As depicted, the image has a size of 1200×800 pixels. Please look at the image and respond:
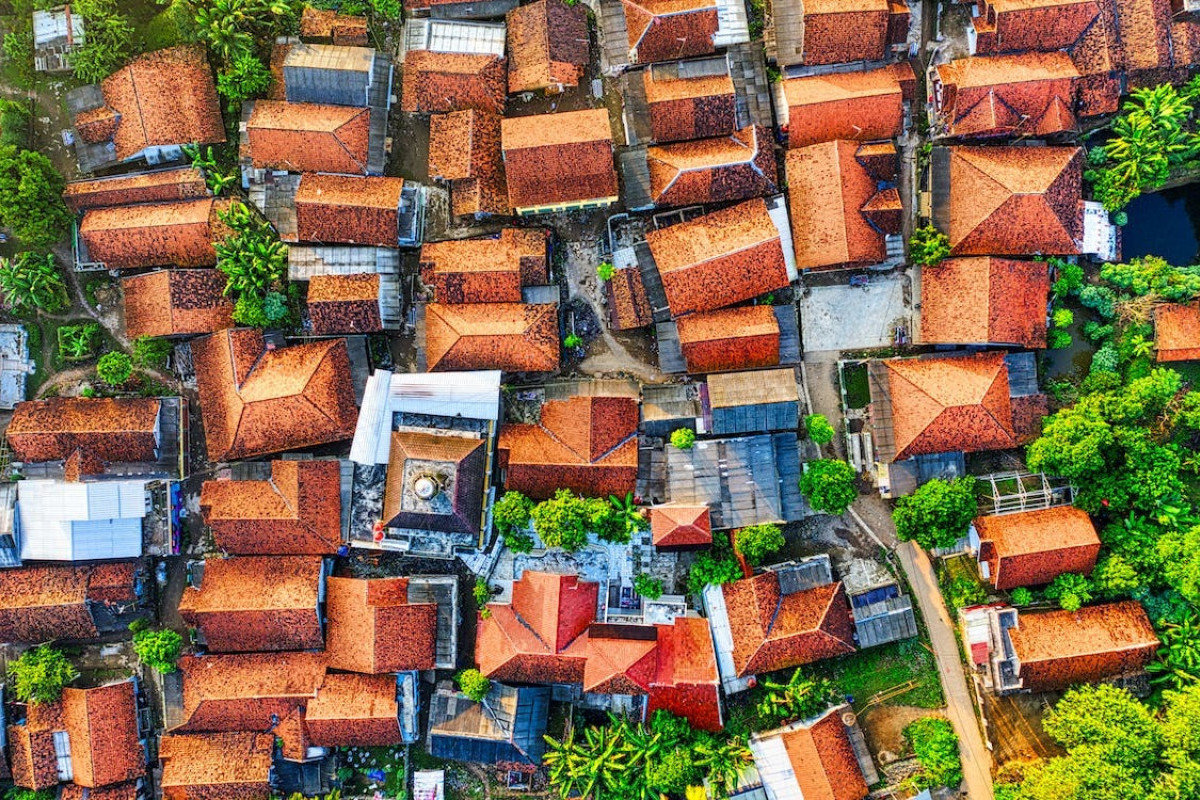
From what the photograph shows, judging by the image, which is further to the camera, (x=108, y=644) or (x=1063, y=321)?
(x=108, y=644)

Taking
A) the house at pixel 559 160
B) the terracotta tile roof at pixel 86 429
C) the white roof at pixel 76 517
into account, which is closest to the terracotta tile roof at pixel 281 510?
the white roof at pixel 76 517

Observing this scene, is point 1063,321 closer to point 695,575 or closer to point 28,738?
point 695,575

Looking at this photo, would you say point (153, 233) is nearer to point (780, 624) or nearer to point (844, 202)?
point (844, 202)

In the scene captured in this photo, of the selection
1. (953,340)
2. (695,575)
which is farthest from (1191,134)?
(695,575)

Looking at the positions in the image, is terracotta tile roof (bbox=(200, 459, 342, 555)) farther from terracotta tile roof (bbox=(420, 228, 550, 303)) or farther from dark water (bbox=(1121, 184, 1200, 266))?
dark water (bbox=(1121, 184, 1200, 266))

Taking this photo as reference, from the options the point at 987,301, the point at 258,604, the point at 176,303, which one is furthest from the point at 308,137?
the point at 987,301

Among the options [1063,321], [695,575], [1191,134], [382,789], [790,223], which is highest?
[1191,134]
